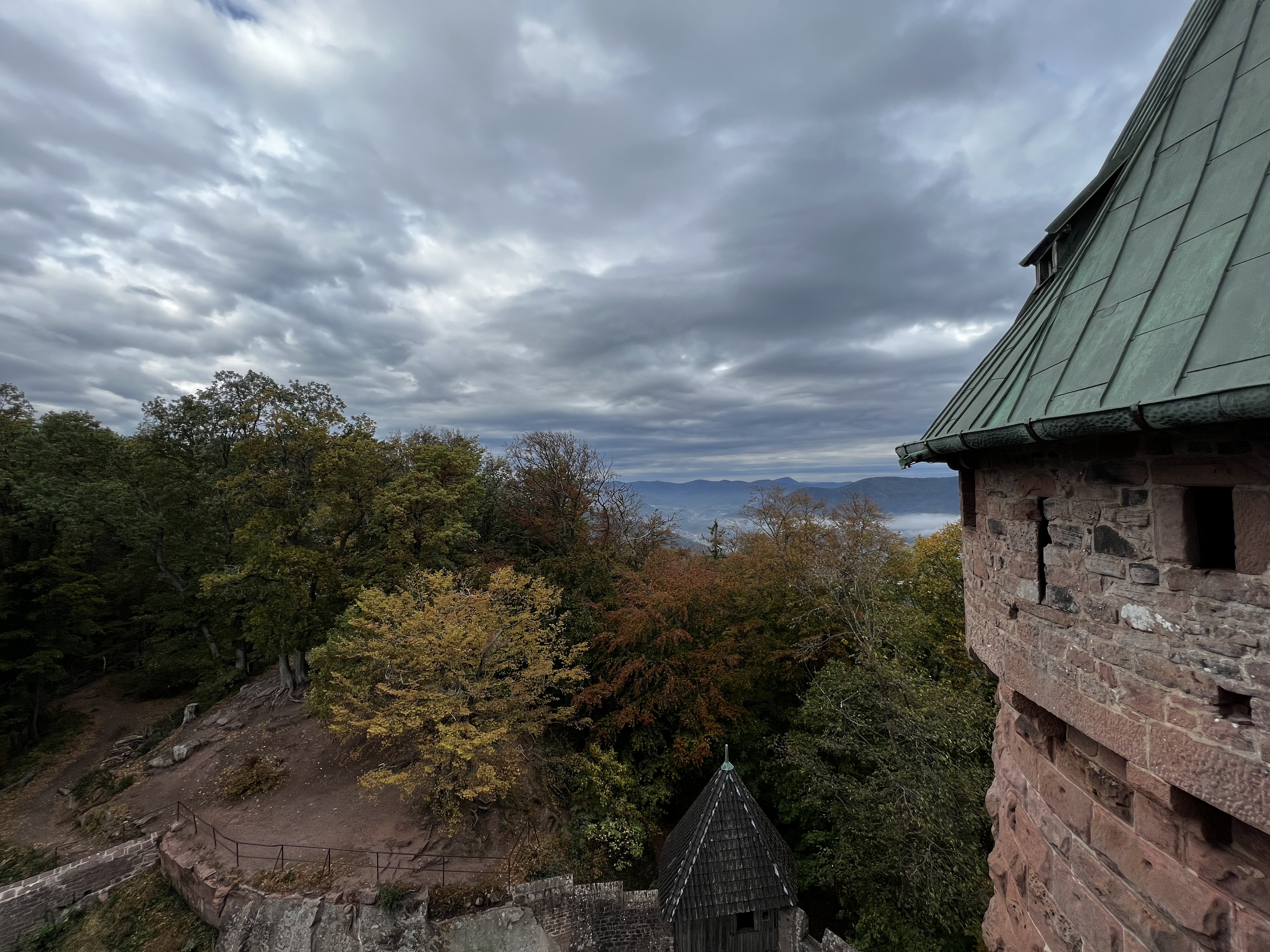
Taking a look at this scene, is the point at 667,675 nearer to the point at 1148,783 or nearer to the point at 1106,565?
the point at 1148,783

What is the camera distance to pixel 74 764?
626 inches

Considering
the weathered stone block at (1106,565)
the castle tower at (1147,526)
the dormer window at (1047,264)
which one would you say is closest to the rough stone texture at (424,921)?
the castle tower at (1147,526)

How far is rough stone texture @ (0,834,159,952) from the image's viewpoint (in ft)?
34.3

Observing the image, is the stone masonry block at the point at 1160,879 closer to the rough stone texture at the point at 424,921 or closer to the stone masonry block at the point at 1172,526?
the stone masonry block at the point at 1172,526

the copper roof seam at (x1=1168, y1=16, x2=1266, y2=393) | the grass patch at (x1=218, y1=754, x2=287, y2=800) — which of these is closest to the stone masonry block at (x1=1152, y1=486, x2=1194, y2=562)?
the copper roof seam at (x1=1168, y1=16, x2=1266, y2=393)

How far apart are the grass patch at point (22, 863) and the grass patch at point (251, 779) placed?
318 centimetres

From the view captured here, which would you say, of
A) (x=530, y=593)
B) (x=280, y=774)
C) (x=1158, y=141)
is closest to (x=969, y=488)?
(x=1158, y=141)

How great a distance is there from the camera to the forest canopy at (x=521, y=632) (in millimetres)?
11094

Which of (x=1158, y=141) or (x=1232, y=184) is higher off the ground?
(x=1158, y=141)

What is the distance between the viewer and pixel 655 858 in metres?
13.9

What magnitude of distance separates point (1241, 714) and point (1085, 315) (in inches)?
84.8

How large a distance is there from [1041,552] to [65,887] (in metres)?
18.6

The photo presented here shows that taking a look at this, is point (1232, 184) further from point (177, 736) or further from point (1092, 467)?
point (177, 736)

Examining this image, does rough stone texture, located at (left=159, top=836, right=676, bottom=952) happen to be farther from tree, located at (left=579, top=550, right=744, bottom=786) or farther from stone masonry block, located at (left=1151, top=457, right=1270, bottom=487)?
stone masonry block, located at (left=1151, top=457, right=1270, bottom=487)
